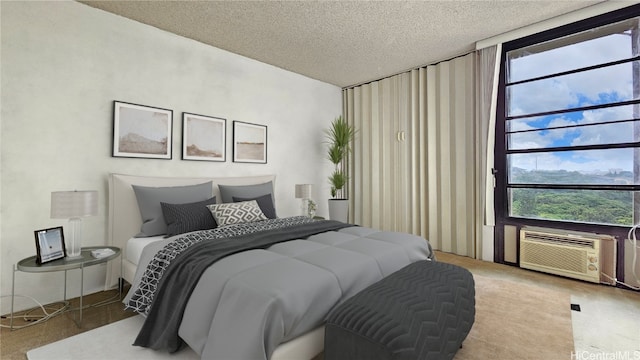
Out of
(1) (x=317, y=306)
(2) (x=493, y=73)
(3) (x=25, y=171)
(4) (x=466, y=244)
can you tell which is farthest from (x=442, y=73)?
(3) (x=25, y=171)

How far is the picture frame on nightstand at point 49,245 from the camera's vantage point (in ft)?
6.98

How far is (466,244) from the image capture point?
12.7 feet

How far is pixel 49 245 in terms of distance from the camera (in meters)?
2.22

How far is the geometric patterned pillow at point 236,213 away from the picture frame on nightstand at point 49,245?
116 centimetres

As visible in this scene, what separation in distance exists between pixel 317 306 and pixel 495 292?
2.13 m

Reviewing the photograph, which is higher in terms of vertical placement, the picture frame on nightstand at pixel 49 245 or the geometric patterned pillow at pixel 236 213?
the geometric patterned pillow at pixel 236 213

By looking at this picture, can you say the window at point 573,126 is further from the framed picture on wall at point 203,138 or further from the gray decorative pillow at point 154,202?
the gray decorative pillow at point 154,202

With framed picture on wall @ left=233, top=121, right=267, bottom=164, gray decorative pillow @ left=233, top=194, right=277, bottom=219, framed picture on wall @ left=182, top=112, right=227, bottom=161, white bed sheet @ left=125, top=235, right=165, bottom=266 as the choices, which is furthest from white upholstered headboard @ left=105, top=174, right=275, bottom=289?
framed picture on wall @ left=233, top=121, right=267, bottom=164

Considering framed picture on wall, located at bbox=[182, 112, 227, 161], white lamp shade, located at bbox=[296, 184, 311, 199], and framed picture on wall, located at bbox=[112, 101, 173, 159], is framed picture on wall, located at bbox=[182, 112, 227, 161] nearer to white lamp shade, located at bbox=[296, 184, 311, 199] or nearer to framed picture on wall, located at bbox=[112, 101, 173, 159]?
framed picture on wall, located at bbox=[112, 101, 173, 159]

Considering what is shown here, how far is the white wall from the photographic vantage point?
2.37 metres

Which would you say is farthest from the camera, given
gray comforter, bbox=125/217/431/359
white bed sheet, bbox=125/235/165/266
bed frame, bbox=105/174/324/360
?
bed frame, bbox=105/174/324/360

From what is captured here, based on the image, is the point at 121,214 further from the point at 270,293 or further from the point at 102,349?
the point at 270,293

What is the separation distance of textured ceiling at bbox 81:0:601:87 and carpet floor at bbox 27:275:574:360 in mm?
2780
